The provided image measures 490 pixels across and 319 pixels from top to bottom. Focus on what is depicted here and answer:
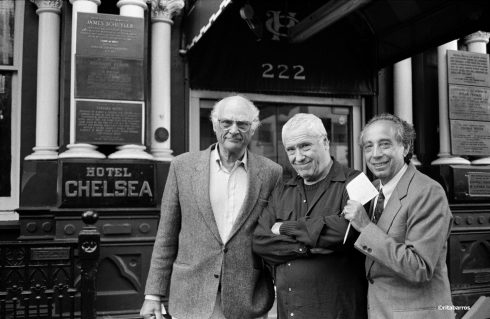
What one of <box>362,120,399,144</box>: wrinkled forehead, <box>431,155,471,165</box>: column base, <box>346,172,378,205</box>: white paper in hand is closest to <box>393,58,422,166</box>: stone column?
<box>431,155,471,165</box>: column base

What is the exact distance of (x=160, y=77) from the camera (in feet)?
22.5

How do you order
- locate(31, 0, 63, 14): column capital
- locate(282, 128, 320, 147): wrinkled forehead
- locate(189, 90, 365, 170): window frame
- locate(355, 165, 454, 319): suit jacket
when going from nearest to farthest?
locate(355, 165, 454, 319): suit jacket
locate(282, 128, 320, 147): wrinkled forehead
locate(31, 0, 63, 14): column capital
locate(189, 90, 365, 170): window frame

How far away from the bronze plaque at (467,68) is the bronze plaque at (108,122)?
5.01m

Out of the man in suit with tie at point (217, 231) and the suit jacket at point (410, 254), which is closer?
the suit jacket at point (410, 254)

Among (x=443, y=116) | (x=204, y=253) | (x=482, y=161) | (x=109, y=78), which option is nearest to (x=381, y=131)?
(x=204, y=253)

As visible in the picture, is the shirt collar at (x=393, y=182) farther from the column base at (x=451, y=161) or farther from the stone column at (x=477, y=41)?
the stone column at (x=477, y=41)

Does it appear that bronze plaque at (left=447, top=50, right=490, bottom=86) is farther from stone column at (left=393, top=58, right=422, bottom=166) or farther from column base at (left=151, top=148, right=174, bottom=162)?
column base at (left=151, top=148, right=174, bottom=162)

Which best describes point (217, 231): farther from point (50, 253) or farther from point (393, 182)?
point (50, 253)

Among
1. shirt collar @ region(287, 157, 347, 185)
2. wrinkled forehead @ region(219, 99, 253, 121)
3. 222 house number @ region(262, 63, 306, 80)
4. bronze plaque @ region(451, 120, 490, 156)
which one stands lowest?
shirt collar @ region(287, 157, 347, 185)

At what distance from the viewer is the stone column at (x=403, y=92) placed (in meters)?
8.02

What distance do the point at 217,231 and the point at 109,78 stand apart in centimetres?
382

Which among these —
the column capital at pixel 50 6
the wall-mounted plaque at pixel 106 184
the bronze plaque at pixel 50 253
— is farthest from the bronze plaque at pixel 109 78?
the bronze plaque at pixel 50 253

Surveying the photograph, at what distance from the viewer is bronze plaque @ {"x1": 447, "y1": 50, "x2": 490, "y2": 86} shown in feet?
26.0

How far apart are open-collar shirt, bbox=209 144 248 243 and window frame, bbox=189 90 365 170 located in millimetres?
4184
